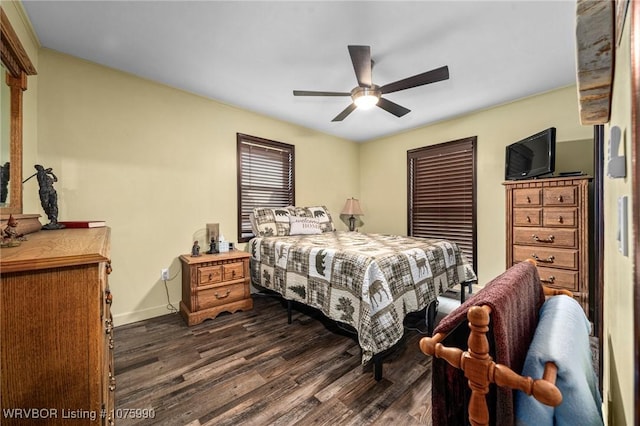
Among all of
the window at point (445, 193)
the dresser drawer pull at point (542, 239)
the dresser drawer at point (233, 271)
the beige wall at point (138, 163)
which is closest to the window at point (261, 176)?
the beige wall at point (138, 163)

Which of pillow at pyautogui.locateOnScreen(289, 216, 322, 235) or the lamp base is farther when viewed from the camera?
the lamp base

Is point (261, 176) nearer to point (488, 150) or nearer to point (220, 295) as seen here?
point (220, 295)

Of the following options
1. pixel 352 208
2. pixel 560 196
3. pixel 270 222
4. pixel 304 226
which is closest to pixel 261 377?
pixel 270 222

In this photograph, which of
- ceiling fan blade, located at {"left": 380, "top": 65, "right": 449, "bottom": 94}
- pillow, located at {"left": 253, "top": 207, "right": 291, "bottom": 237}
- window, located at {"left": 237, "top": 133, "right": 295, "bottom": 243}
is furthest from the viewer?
window, located at {"left": 237, "top": 133, "right": 295, "bottom": 243}

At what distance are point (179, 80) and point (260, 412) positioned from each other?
3046mm

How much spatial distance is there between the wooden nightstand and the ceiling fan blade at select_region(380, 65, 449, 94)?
2267 millimetres

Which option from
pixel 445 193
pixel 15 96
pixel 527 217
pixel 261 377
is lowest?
pixel 261 377

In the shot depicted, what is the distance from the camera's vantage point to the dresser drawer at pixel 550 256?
234cm

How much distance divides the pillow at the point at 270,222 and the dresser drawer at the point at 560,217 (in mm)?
2805

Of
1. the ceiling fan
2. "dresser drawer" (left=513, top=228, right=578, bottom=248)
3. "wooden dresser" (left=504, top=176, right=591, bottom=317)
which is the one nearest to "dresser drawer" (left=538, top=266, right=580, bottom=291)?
"wooden dresser" (left=504, top=176, right=591, bottom=317)

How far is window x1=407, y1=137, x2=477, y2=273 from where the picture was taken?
3.58 metres

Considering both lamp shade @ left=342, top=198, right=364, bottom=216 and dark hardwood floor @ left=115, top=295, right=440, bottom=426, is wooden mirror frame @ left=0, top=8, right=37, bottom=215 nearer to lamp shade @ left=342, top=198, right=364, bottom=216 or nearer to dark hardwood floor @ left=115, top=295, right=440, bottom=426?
dark hardwood floor @ left=115, top=295, right=440, bottom=426

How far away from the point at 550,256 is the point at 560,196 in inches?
22.8

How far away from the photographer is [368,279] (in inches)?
68.7
